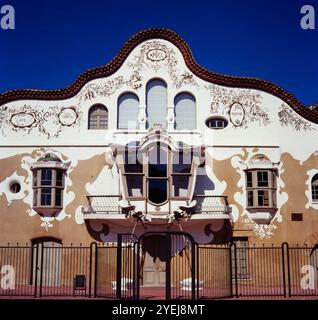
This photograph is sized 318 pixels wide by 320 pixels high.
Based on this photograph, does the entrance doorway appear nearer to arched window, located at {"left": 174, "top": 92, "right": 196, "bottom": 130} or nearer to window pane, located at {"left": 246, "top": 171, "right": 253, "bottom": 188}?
window pane, located at {"left": 246, "top": 171, "right": 253, "bottom": 188}

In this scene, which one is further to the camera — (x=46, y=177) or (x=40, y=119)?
(x=40, y=119)

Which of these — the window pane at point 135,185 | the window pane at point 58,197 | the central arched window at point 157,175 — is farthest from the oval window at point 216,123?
the window pane at point 58,197

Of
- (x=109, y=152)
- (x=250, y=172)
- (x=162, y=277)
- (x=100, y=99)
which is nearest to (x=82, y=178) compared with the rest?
(x=109, y=152)

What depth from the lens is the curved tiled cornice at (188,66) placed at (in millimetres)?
25625

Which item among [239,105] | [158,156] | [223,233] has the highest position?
[239,105]

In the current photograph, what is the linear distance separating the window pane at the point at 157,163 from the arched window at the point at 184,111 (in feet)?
6.56

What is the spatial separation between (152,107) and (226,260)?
9499mm

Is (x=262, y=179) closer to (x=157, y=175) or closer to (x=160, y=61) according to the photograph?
(x=157, y=175)

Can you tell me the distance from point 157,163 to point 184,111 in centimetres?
326

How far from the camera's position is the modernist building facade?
2419 centimetres

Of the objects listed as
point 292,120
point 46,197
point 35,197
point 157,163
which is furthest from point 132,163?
point 292,120

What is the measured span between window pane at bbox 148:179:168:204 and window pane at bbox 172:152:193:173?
35.1 inches

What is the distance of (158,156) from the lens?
24469mm

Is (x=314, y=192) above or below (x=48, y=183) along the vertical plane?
below
